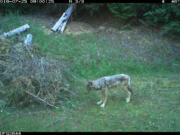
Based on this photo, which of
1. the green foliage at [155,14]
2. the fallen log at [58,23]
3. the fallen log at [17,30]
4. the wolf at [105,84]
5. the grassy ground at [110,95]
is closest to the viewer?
the grassy ground at [110,95]

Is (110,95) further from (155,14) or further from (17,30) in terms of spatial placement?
(155,14)

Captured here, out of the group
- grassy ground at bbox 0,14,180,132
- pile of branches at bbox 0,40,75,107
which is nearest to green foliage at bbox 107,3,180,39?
grassy ground at bbox 0,14,180,132

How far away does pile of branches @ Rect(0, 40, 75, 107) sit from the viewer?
9367 mm

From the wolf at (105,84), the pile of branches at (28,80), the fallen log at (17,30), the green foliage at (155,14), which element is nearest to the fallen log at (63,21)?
the fallen log at (17,30)

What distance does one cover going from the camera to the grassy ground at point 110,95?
8.18 meters

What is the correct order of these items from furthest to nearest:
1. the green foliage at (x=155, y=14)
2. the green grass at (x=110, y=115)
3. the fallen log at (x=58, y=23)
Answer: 1. the fallen log at (x=58, y=23)
2. the green foliage at (x=155, y=14)
3. the green grass at (x=110, y=115)

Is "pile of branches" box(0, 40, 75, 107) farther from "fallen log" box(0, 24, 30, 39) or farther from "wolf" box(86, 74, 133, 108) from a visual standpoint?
"fallen log" box(0, 24, 30, 39)

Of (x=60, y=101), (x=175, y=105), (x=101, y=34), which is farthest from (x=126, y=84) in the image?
(x=101, y=34)

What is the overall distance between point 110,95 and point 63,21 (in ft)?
26.9

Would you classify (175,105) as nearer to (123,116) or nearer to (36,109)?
(123,116)

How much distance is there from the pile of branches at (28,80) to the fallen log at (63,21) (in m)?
6.11

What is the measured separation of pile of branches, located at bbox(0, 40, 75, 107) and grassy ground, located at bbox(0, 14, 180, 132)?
1.33 feet

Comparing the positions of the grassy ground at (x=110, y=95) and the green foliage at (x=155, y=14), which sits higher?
the green foliage at (x=155, y=14)

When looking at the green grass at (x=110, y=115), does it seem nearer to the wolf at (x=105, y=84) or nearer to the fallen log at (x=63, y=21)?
the wolf at (x=105, y=84)
